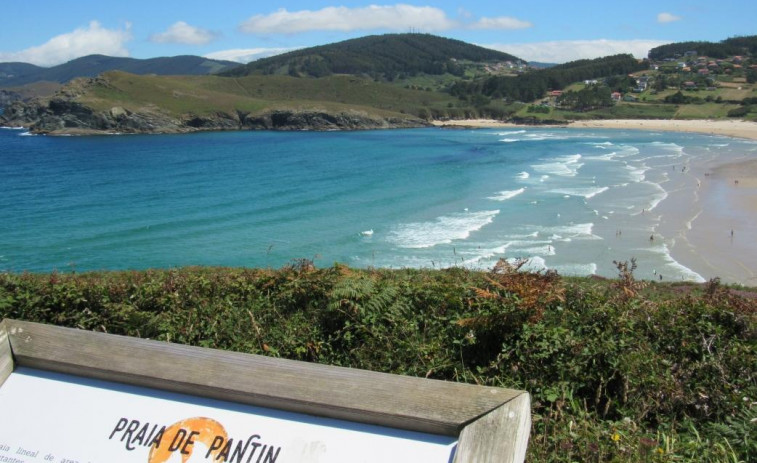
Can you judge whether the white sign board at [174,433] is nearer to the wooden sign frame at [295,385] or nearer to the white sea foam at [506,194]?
the wooden sign frame at [295,385]

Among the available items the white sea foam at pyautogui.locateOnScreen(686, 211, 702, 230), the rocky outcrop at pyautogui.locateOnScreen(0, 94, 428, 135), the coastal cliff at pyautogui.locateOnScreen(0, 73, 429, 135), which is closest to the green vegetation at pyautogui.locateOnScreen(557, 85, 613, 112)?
the coastal cliff at pyautogui.locateOnScreen(0, 73, 429, 135)

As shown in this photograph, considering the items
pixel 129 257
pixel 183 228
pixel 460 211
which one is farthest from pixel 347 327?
pixel 460 211

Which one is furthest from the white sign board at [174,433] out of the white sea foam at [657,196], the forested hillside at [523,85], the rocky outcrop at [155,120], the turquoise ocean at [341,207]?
the forested hillside at [523,85]

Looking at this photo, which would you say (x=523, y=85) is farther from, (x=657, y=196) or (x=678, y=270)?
(x=678, y=270)

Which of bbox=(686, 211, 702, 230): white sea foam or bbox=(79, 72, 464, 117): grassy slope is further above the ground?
bbox=(79, 72, 464, 117): grassy slope

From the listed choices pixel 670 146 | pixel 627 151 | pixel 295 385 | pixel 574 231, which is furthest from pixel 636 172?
pixel 295 385

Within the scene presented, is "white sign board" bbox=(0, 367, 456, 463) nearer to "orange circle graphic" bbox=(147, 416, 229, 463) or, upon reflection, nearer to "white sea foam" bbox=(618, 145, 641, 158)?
"orange circle graphic" bbox=(147, 416, 229, 463)

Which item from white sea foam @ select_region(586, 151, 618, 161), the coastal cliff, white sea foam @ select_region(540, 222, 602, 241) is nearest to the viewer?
white sea foam @ select_region(540, 222, 602, 241)

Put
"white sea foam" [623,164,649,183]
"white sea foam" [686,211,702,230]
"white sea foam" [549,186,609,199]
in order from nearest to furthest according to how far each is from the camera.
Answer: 1. "white sea foam" [686,211,702,230]
2. "white sea foam" [549,186,609,199]
3. "white sea foam" [623,164,649,183]
